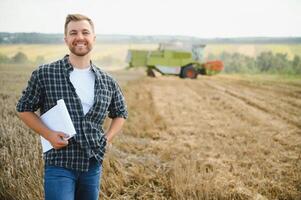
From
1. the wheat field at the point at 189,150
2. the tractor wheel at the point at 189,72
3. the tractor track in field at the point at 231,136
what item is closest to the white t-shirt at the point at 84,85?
the wheat field at the point at 189,150

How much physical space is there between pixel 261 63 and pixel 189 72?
15.9 ft

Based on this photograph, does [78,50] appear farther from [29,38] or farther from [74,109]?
[29,38]

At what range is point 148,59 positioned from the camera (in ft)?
60.8

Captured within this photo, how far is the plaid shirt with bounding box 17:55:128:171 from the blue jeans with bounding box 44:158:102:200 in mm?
40

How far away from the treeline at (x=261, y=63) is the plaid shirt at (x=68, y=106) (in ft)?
26.8

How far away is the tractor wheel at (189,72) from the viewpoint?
18.4 metres

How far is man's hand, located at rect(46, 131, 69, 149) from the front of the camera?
2.18 m

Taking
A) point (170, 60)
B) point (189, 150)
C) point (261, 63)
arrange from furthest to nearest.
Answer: point (170, 60)
point (261, 63)
point (189, 150)

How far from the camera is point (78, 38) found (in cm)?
227

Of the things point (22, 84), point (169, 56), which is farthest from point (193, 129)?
point (169, 56)

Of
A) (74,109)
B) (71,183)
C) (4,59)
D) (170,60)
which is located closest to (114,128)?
(74,109)

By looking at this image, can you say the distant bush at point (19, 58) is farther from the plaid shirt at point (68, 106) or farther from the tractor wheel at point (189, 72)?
the tractor wheel at point (189, 72)

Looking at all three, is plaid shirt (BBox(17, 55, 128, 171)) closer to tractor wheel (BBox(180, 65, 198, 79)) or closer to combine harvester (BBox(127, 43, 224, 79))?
combine harvester (BBox(127, 43, 224, 79))

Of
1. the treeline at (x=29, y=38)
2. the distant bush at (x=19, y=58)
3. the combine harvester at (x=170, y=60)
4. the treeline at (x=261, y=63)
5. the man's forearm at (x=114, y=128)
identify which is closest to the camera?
the man's forearm at (x=114, y=128)
